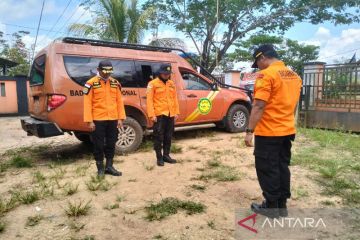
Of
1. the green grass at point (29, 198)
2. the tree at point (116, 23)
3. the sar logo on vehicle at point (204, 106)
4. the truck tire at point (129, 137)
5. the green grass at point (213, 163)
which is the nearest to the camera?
the green grass at point (29, 198)

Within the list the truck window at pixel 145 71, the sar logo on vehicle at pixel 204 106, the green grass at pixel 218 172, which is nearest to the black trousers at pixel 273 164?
the green grass at pixel 218 172

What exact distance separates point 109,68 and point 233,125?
13.5 ft

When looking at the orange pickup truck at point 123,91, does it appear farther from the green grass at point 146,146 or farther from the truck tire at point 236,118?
the green grass at point 146,146

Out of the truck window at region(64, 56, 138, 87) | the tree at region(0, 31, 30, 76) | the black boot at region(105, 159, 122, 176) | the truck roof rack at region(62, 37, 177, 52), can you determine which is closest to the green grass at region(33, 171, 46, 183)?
the black boot at region(105, 159, 122, 176)

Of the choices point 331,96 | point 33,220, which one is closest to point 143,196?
point 33,220

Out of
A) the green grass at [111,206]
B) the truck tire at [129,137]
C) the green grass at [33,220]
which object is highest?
the truck tire at [129,137]

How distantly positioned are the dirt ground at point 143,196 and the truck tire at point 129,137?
179 mm

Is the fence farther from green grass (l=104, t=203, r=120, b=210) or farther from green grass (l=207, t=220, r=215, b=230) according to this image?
green grass (l=104, t=203, r=120, b=210)

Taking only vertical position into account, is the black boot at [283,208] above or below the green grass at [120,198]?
above

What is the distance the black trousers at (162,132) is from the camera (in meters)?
5.44

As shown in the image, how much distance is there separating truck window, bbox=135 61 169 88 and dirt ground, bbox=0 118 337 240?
141cm

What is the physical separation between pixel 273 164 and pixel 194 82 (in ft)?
14.3

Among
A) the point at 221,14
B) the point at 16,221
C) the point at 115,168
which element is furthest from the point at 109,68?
the point at 221,14

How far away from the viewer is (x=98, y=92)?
476 cm
